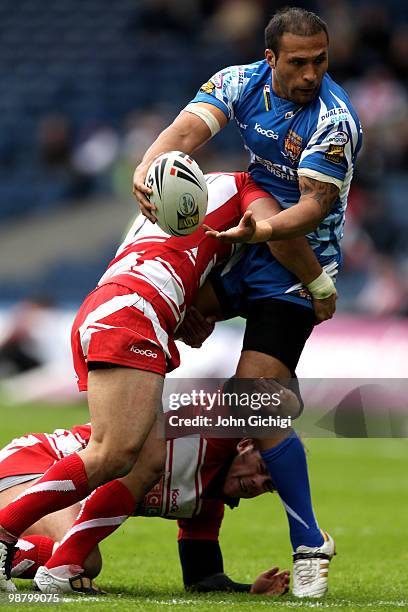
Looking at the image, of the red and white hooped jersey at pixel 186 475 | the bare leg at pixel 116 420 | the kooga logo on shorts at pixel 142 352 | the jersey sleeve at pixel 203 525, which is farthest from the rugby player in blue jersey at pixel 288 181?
the bare leg at pixel 116 420

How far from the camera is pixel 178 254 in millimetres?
5957

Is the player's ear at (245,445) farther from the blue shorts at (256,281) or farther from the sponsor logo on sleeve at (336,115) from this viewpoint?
the sponsor logo on sleeve at (336,115)

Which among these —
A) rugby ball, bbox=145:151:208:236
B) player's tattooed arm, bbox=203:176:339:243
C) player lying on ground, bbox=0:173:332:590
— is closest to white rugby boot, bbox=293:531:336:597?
player lying on ground, bbox=0:173:332:590

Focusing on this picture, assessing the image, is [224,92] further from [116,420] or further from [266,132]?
[116,420]

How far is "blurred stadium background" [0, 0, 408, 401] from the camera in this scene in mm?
15656

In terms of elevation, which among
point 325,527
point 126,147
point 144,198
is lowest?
point 325,527

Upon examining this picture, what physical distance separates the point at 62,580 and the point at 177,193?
1.79m

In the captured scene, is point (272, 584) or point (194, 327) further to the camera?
point (194, 327)

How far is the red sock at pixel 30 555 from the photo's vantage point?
6000 millimetres

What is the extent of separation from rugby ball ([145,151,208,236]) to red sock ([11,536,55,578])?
1605mm

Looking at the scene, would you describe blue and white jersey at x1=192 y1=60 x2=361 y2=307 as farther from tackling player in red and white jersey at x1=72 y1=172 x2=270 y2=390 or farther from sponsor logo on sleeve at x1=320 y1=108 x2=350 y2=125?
tackling player in red and white jersey at x1=72 y1=172 x2=270 y2=390

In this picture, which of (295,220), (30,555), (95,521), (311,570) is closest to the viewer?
(295,220)

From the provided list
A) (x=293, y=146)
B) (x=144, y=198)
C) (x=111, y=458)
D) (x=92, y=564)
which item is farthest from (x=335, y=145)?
(x=92, y=564)

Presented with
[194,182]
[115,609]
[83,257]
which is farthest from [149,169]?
[83,257]
